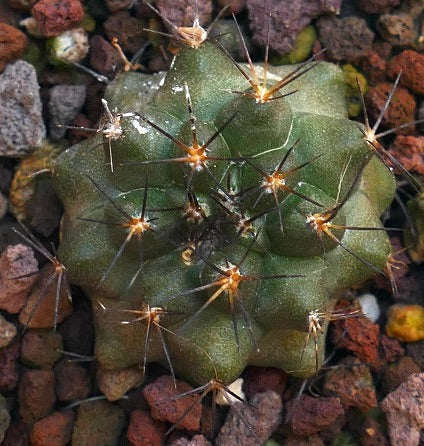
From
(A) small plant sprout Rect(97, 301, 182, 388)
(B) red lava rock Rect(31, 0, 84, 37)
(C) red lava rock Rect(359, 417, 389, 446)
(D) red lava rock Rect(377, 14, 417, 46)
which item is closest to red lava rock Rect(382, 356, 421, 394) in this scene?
(C) red lava rock Rect(359, 417, 389, 446)

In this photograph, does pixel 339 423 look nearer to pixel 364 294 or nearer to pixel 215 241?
pixel 364 294

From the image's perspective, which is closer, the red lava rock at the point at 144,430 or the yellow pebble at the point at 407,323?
the red lava rock at the point at 144,430

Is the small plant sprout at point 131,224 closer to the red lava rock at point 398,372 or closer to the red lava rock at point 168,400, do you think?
the red lava rock at point 168,400

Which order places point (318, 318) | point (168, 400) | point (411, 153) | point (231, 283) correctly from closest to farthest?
point (231, 283) < point (318, 318) < point (168, 400) < point (411, 153)

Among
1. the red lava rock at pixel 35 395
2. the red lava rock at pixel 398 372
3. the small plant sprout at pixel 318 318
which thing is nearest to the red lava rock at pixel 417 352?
the red lava rock at pixel 398 372

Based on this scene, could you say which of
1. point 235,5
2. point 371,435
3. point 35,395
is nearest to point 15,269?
point 35,395

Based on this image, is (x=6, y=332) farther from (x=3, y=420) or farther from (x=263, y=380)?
(x=263, y=380)

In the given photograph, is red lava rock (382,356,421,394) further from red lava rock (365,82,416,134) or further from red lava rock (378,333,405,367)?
red lava rock (365,82,416,134)
